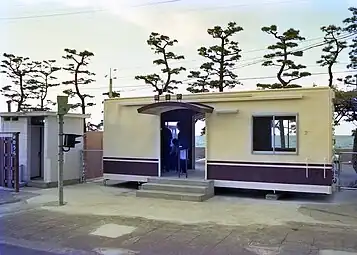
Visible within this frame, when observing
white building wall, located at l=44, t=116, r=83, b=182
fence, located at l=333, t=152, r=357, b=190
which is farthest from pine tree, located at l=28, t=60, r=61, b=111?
fence, located at l=333, t=152, r=357, b=190

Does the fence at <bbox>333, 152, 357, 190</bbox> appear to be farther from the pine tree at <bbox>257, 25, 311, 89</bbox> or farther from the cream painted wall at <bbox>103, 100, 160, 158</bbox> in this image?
the cream painted wall at <bbox>103, 100, 160, 158</bbox>

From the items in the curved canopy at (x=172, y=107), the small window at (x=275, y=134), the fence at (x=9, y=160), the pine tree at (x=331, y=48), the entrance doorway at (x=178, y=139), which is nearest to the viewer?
the small window at (x=275, y=134)

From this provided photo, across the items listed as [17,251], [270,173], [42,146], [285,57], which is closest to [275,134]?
[270,173]

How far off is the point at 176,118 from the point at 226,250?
27.5ft

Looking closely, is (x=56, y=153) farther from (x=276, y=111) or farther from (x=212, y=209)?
(x=276, y=111)

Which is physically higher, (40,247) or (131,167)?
Answer: (131,167)

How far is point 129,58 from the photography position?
1936 centimetres

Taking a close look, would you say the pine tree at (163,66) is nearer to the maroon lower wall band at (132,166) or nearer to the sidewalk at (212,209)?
A: the maroon lower wall band at (132,166)

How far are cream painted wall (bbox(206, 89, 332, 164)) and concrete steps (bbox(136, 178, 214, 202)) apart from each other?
33.9 inches

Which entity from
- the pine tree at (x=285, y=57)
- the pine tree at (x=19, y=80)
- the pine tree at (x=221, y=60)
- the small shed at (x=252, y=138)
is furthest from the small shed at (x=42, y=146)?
the pine tree at (x=285, y=57)

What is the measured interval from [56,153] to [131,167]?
8.05 feet

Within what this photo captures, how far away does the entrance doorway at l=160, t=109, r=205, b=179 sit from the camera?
12898 millimetres

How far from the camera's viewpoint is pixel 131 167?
470 inches

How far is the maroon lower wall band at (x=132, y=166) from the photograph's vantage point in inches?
455
